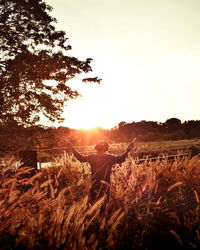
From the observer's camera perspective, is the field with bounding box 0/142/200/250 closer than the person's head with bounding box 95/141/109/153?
Yes

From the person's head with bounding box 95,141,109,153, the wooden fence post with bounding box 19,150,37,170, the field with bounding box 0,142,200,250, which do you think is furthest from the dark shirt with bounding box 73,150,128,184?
the wooden fence post with bounding box 19,150,37,170

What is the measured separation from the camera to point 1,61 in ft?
48.0

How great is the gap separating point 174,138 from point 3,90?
61210 millimetres

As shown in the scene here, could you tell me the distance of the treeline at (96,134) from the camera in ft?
44.3

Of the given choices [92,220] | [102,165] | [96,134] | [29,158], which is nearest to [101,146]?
[102,165]

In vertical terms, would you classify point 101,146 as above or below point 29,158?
above

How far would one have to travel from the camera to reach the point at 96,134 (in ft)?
231

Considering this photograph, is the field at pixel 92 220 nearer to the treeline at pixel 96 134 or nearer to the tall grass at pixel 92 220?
the tall grass at pixel 92 220

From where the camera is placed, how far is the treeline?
13508mm

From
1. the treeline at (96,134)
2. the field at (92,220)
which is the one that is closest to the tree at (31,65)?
the treeline at (96,134)

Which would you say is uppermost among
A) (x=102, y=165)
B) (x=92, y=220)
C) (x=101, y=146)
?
(x=101, y=146)

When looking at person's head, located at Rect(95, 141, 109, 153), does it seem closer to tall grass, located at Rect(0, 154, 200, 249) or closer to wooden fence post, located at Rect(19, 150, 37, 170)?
tall grass, located at Rect(0, 154, 200, 249)

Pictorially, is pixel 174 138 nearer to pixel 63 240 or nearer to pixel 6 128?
pixel 6 128

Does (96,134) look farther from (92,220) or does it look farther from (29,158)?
(92,220)
